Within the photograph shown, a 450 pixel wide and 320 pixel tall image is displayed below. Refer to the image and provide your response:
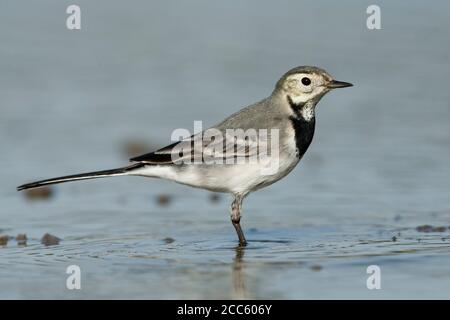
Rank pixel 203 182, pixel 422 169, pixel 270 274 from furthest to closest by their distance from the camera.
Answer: pixel 422 169 < pixel 203 182 < pixel 270 274

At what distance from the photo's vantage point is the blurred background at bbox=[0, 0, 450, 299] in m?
8.73

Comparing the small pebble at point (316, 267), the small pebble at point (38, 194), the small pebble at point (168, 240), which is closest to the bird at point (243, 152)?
the small pebble at point (168, 240)

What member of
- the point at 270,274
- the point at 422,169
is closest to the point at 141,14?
the point at 422,169

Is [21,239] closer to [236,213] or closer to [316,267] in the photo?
[236,213]

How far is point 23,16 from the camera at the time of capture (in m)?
20.6

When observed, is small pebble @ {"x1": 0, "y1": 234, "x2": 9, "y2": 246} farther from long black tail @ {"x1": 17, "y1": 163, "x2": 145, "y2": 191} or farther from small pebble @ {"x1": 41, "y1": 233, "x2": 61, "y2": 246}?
long black tail @ {"x1": 17, "y1": 163, "x2": 145, "y2": 191}

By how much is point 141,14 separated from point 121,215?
10347mm

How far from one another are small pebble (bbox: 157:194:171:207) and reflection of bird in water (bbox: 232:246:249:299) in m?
2.61

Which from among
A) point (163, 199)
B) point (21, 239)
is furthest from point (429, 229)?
point (21, 239)

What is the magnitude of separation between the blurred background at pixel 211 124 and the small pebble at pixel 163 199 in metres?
0.06

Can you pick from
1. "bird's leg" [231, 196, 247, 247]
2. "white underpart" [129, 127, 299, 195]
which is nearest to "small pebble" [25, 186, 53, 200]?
"white underpart" [129, 127, 299, 195]

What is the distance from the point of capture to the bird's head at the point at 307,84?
10.5m
